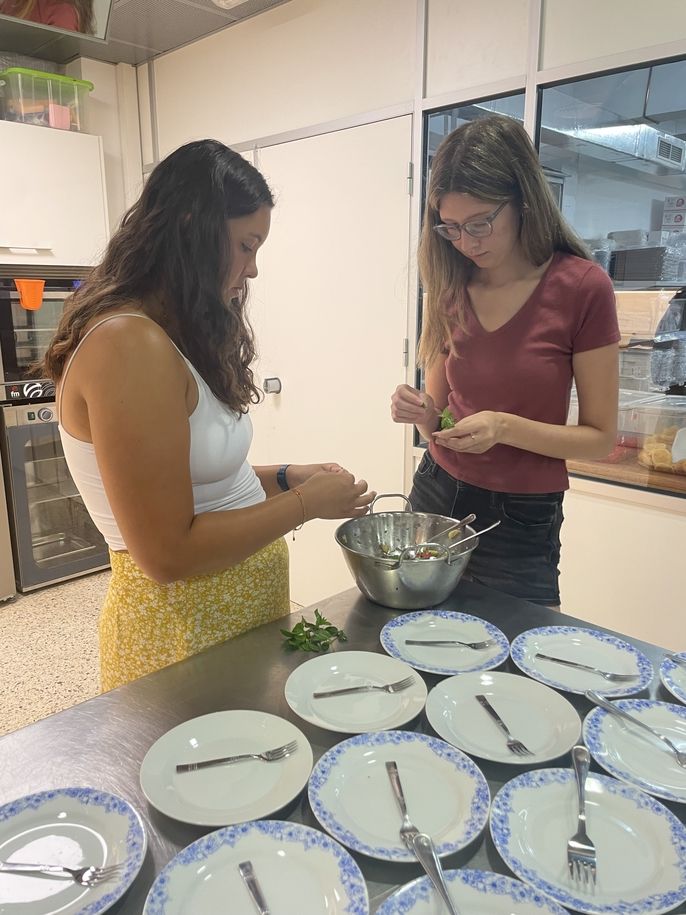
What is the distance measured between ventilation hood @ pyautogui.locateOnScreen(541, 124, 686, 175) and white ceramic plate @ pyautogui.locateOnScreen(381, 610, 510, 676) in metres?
1.59

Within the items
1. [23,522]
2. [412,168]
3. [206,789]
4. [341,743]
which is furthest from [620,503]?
[23,522]

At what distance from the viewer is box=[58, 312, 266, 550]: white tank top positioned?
3.61 feet

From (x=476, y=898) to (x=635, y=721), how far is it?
0.38m

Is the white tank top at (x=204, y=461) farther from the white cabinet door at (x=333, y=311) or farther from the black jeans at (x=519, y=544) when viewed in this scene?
the white cabinet door at (x=333, y=311)

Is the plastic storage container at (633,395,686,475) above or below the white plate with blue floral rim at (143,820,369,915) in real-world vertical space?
above

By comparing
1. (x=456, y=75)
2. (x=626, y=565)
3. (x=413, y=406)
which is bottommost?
(x=626, y=565)

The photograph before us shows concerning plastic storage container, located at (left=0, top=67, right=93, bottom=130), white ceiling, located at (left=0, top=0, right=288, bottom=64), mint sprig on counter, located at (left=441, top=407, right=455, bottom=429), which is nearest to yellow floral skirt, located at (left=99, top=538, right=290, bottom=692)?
mint sprig on counter, located at (left=441, top=407, right=455, bottom=429)

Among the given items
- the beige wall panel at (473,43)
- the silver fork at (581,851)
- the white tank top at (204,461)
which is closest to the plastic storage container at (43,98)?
the beige wall panel at (473,43)

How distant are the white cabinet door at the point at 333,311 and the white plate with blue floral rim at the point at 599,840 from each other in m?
2.03

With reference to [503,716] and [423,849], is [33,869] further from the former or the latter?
[503,716]

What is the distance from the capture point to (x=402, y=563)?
3.89ft

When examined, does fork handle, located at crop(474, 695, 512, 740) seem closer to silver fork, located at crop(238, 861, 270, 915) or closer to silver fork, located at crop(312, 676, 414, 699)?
silver fork, located at crop(312, 676, 414, 699)

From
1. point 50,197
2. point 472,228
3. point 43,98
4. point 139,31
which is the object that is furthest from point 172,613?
point 43,98

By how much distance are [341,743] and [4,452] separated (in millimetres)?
2947
